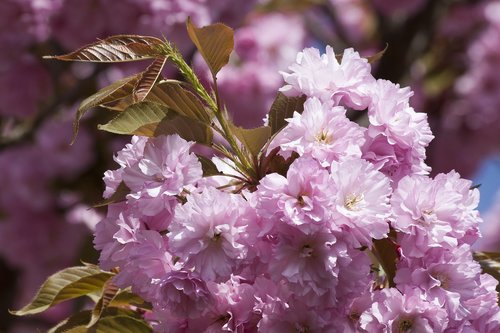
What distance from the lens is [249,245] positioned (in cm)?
114

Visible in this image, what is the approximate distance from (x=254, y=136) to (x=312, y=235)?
16 centimetres

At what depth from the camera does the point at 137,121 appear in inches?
47.3

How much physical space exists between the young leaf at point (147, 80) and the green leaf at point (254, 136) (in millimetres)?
119

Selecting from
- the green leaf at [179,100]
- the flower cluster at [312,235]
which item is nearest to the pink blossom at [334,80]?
the flower cluster at [312,235]

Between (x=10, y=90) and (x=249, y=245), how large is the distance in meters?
2.86

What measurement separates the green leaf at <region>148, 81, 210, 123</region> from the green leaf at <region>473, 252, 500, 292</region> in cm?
43

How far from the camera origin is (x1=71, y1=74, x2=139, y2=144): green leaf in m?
1.16

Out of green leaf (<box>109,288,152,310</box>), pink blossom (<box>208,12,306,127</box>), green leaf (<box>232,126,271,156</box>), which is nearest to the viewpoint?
green leaf (<box>232,126,271,156</box>)

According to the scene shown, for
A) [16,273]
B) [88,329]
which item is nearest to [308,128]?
[88,329]

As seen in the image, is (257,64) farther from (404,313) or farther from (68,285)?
(404,313)

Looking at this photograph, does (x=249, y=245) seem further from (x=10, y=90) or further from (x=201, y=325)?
(x=10, y=90)

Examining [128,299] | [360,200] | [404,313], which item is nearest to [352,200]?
[360,200]

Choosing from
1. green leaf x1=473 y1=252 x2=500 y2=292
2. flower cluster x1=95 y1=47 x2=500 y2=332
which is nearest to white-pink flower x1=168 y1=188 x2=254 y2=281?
flower cluster x1=95 y1=47 x2=500 y2=332

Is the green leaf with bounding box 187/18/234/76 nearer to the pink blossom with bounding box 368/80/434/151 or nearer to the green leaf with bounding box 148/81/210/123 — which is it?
the green leaf with bounding box 148/81/210/123
